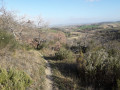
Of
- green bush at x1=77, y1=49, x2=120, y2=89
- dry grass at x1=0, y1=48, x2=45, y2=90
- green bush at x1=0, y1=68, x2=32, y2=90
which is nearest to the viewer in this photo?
green bush at x1=0, y1=68, x2=32, y2=90

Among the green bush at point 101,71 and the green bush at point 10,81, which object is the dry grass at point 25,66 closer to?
the green bush at point 10,81

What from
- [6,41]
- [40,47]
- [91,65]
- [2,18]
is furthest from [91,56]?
[2,18]

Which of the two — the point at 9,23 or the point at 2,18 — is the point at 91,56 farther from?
the point at 2,18

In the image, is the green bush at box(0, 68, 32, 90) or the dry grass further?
the dry grass

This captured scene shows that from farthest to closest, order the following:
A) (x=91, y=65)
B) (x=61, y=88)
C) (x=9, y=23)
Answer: (x=9, y=23), (x=91, y=65), (x=61, y=88)

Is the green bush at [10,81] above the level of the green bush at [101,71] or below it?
above

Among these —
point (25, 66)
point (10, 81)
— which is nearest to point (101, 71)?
point (25, 66)

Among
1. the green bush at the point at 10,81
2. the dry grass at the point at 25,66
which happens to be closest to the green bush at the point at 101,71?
the dry grass at the point at 25,66

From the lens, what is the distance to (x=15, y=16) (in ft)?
47.8

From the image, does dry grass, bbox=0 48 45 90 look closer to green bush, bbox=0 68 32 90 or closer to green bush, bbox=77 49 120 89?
green bush, bbox=0 68 32 90

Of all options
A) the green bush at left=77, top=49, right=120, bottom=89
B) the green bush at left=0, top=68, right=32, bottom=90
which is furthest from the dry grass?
the green bush at left=77, top=49, right=120, bottom=89

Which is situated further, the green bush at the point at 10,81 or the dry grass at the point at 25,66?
the dry grass at the point at 25,66

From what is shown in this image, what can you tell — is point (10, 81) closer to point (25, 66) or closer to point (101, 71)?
point (25, 66)

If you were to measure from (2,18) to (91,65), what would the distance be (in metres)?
14.4
